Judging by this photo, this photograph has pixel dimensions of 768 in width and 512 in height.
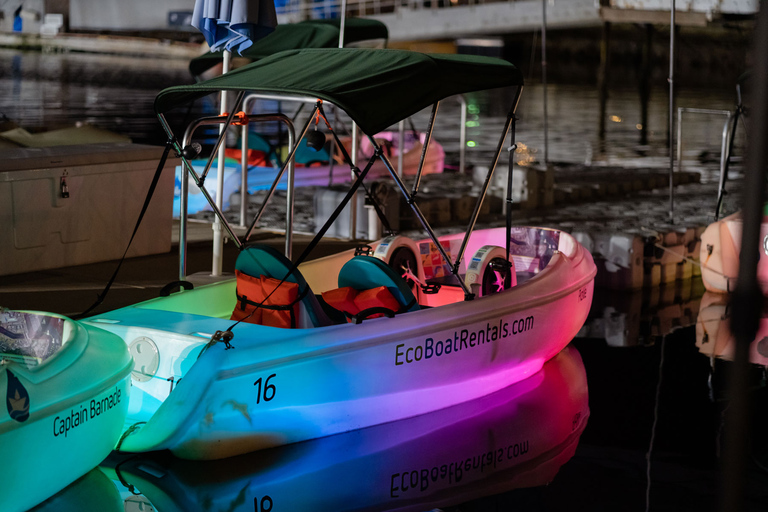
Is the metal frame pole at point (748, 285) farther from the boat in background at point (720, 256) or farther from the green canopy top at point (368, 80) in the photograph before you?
the boat in background at point (720, 256)

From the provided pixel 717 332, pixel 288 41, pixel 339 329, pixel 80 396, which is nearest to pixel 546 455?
pixel 339 329

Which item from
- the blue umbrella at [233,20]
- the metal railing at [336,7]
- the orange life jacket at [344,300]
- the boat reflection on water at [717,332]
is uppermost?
the metal railing at [336,7]

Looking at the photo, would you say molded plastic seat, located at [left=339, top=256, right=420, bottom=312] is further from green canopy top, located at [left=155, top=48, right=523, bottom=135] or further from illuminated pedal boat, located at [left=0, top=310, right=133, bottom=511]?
illuminated pedal boat, located at [left=0, top=310, right=133, bottom=511]

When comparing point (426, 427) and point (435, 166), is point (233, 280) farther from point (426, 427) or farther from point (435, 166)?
point (435, 166)

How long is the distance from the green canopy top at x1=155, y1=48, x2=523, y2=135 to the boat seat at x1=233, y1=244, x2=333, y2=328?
33.4 inches

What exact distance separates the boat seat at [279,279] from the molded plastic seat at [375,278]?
1.51ft

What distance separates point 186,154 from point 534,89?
116 feet

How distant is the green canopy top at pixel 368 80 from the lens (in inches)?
202

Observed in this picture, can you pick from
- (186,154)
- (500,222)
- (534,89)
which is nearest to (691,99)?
(534,89)

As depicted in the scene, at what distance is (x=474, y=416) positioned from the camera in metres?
5.55

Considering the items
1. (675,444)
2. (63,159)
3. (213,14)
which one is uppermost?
(213,14)

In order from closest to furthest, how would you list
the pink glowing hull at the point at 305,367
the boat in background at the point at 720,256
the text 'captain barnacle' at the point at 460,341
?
the pink glowing hull at the point at 305,367, the text 'captain barnacle' at the point at 460,341, the boat in background at the point at 720,256

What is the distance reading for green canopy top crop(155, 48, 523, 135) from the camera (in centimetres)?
513

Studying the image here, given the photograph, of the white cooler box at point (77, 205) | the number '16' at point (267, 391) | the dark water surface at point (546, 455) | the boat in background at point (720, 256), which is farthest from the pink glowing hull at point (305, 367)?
the white cooler box at point (77, 205)
